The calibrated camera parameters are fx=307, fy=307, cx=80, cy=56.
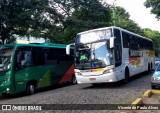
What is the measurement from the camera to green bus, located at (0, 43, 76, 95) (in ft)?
49.2

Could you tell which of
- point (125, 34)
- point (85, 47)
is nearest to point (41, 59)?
point (85, 47)

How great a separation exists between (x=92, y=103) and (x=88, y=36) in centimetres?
642

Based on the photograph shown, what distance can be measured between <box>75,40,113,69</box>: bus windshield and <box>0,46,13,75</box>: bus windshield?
367cm

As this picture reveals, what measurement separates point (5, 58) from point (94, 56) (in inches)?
181

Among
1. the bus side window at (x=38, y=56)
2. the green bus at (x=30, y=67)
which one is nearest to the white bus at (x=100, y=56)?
the bus side window at (x=38, y=56)

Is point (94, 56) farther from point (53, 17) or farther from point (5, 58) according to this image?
point (53, 17)

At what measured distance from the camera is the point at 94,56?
16281mm

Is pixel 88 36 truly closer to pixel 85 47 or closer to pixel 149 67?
pixel 85 47

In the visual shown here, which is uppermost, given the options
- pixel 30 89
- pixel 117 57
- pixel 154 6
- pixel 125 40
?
pixel 154 6

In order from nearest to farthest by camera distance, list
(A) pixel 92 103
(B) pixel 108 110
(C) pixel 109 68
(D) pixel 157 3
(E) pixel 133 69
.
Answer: (B) pixel 108 110, (A) pixel 92 103, (C) pixel 109 68, (E) pixel 133 69, (D) pixel 157 3

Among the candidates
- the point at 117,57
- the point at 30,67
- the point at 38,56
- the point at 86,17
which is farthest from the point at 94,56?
the point at 86,17

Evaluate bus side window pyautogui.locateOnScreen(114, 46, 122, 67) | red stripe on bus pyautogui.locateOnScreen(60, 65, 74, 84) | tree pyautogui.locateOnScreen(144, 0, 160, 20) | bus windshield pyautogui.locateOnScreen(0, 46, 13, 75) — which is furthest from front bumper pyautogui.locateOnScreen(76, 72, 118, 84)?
tree pyautogui.locateOnScreen(144, 0, 160, 20)

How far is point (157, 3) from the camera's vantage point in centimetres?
2583

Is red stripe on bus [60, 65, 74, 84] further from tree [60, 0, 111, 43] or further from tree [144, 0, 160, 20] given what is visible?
tree [144, 0, 160, 20]
